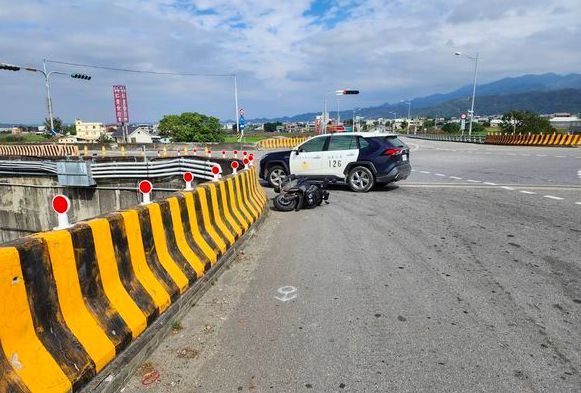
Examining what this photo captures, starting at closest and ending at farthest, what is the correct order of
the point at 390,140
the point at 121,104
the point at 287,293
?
1. the point at 287,293
2. the point at 390,140
3. the point at 121,104

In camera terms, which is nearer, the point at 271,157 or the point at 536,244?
the point at 536,244

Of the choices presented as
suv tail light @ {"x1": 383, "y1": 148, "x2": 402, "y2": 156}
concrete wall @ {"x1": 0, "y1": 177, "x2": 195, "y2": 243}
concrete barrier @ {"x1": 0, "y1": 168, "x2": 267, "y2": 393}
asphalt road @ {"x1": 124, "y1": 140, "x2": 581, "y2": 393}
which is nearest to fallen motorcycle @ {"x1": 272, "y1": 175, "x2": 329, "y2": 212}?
asphalt road @ {"x1": 124, "y1": 140, "x2": 581, "y2": 393}

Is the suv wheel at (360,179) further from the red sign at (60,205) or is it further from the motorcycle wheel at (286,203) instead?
the red sign at (60,205)

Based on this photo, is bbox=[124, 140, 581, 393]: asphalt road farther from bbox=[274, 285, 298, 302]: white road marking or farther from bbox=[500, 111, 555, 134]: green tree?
bbox=[500, 111, 555, 134]: green tree

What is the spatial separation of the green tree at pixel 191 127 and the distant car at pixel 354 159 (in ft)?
336

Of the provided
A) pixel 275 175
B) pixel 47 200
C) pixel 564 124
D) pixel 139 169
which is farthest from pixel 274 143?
pixel 564 124

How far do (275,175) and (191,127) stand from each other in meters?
108

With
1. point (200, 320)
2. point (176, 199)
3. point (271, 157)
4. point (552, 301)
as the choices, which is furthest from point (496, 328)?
point (271, 157)

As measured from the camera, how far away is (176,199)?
469 cm

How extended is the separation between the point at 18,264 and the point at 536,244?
6599mm

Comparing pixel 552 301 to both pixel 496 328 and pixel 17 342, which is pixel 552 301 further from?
pixel 17 342

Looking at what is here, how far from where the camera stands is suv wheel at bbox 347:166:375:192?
38.0 ft

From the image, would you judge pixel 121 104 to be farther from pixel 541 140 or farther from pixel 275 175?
pixel 541 140

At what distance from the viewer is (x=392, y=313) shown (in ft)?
13.2
